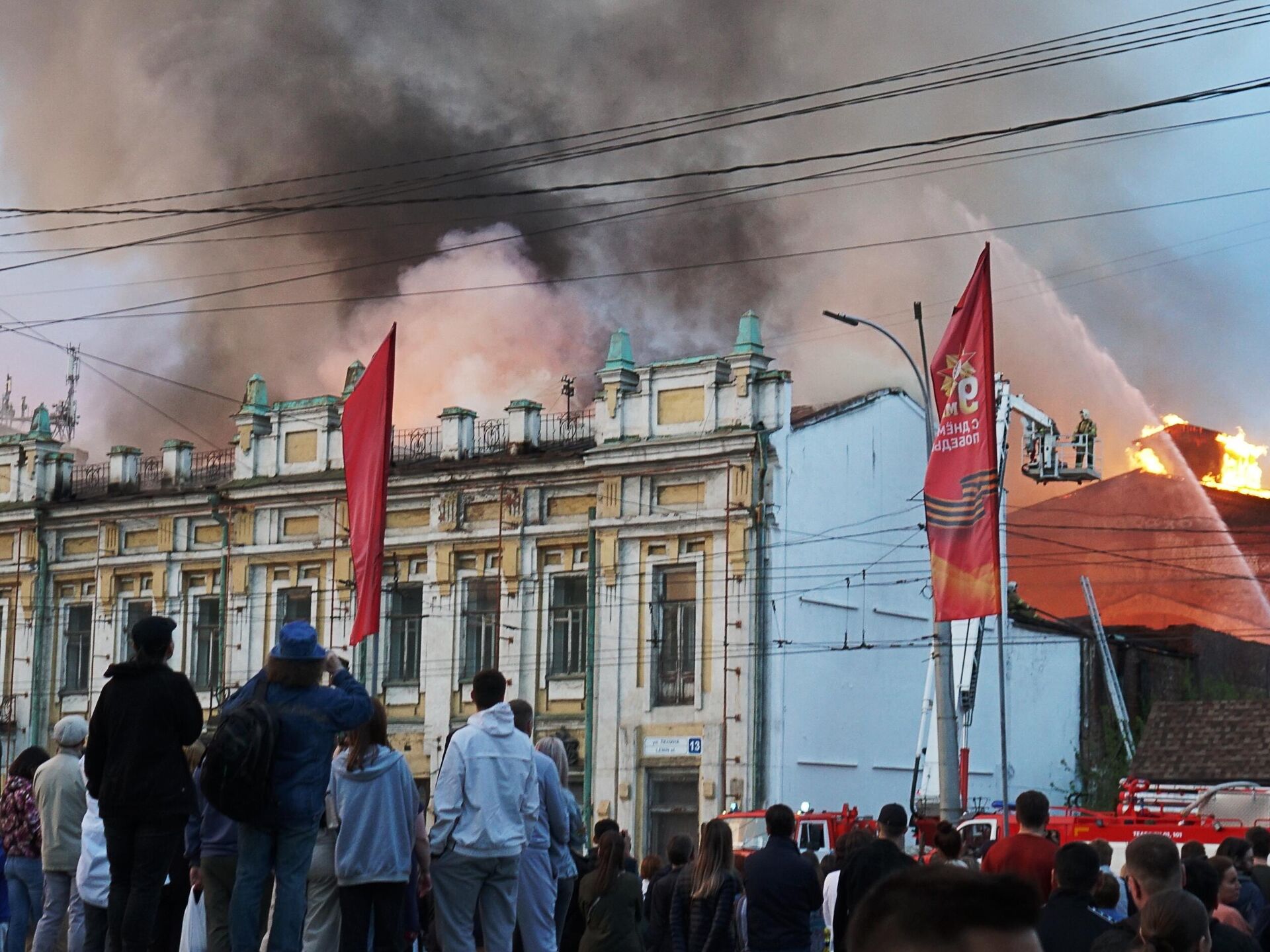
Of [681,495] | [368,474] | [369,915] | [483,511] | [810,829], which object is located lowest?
[810,829]

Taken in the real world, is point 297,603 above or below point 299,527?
below

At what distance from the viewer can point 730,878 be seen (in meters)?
12.8

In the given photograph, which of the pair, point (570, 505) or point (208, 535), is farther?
point (208, 535)

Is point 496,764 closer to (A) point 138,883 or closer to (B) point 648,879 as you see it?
(A) point 138,883

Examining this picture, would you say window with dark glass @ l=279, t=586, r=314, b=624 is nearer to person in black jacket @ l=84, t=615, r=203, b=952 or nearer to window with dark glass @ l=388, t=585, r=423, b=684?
window with dark glass @ l=388, t=585, r=423, b=684

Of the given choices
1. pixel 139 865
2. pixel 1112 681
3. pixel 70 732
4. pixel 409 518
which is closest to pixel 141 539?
pixel 409 518

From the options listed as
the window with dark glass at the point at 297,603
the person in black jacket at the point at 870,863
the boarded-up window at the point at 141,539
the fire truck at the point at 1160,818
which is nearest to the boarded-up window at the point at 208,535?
the boarded-up window at the point at 141,539

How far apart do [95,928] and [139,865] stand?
8.56 feet

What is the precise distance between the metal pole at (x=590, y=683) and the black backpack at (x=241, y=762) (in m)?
30.2

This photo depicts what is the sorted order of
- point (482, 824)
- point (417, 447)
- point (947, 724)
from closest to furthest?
point (482, 824) < point (947, 724) < point (417, 447)

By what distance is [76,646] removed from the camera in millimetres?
48000

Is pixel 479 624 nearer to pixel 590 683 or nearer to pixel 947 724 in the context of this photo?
pixel 590 683

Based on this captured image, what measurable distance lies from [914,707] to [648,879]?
87.7 ft

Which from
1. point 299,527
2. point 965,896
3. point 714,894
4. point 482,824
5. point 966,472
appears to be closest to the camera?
point 965,896
